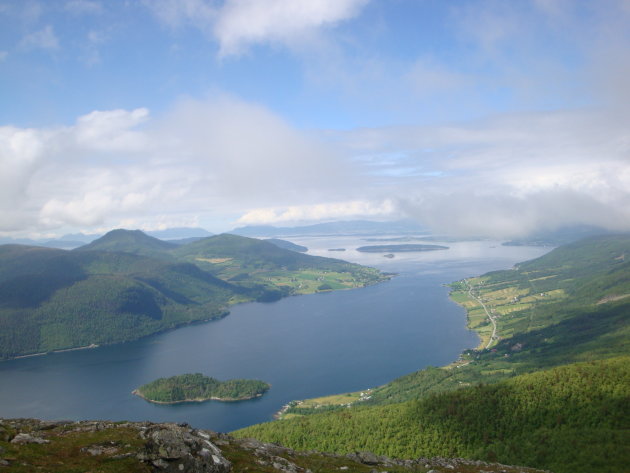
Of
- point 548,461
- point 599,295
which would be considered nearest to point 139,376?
point 548,461

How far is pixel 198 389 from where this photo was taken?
4377 inches

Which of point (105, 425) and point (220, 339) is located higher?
point (105, 425)

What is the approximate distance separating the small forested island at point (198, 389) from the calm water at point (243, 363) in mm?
2839

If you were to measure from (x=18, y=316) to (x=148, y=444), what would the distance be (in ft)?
727

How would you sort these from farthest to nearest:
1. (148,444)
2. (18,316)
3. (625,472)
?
1. (18,316)
2. (625,472)
3. (148,444)

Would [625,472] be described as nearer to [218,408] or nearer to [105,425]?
[105,425]

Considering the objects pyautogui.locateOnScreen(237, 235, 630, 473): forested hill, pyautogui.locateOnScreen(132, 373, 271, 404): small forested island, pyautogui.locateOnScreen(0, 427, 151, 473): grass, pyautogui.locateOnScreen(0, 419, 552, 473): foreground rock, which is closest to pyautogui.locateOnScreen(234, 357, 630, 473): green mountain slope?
pyautogui.locateOnScreen(237, 235, 630, 473): forested hill

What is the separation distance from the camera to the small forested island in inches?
4267

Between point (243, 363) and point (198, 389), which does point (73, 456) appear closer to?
point (198, 389)

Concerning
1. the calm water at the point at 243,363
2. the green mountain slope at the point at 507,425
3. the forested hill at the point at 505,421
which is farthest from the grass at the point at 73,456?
the calm water at the point at 243,363

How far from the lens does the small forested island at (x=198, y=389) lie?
356 feet

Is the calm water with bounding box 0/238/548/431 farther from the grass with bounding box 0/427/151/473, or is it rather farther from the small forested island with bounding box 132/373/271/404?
the grass with bounding box 0/427/151/473

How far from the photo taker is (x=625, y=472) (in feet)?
137

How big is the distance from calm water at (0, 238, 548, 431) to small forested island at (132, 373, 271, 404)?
2839mm
